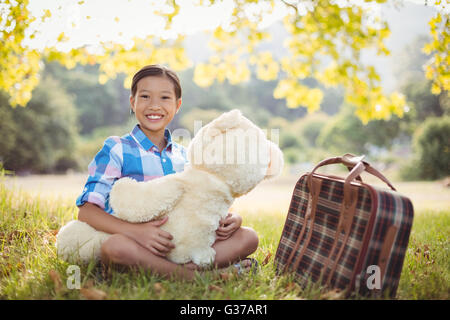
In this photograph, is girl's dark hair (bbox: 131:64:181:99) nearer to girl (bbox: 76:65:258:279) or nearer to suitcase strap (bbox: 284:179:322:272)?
girl (bbox: 76:65:258:279)

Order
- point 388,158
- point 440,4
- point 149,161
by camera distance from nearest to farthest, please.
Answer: point 149,161 → point 440,4 → point 388,158

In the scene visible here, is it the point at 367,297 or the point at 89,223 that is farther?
the point at 89,223

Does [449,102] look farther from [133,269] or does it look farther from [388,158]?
[133,269]

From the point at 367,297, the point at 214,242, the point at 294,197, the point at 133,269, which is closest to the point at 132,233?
the point at 133,269

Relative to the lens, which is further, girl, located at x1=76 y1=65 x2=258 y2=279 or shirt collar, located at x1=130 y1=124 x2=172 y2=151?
shirt collar, located at x1=130 y1=124 x2=172 y2=151

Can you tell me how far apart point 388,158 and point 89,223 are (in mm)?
19064

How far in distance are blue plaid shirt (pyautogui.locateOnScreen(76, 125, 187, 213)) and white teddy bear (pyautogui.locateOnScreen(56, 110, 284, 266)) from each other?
0.13 m

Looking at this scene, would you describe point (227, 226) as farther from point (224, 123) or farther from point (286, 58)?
point (286, 58)

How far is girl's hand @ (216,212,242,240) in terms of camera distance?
1535mm

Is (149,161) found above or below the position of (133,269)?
above

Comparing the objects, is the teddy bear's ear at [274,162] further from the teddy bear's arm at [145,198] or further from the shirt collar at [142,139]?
the shirt collar at [142,139]

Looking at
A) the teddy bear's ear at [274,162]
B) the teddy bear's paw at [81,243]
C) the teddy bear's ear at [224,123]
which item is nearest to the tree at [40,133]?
the teddy bear's paw at [81,243]

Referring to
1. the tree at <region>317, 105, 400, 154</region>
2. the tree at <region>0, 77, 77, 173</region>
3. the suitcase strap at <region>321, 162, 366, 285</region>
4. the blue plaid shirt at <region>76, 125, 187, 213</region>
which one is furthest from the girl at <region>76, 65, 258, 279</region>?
the tree at <region>317, 105, 400, 154</region>

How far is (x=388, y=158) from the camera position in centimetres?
1770
